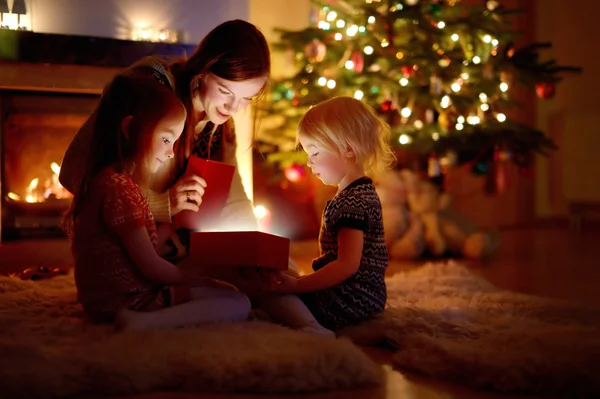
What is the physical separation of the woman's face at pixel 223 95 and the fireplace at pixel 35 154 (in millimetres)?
1039

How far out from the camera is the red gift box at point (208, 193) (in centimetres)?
138

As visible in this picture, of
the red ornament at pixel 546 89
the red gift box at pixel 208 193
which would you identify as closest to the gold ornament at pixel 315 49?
the red ornament at pixel 546 89

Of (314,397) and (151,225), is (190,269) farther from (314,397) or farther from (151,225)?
(314,397)

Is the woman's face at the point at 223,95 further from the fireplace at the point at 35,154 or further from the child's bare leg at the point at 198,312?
the fireplace at the point at 35,154

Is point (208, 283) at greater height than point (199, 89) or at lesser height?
lesser

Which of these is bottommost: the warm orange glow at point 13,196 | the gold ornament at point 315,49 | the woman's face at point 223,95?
the warm orange glow at point 13,196

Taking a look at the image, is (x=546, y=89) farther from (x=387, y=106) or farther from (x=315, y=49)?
(x=315, y=49)

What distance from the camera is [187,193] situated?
1374mm

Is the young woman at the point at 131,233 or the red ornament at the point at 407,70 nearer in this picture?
the young woman at the point at 131,233

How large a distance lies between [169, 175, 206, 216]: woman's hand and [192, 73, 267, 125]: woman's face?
185 millimetres

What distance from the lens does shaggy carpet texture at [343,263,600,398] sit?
961 millimetres

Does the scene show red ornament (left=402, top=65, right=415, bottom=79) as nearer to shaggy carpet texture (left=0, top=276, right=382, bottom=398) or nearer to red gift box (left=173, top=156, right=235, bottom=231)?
red gift box (left=173, top=156, right=235, bottom=231)

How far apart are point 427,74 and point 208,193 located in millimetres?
1444

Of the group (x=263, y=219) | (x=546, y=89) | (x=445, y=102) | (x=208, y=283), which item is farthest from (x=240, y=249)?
(x=546, y=89)
